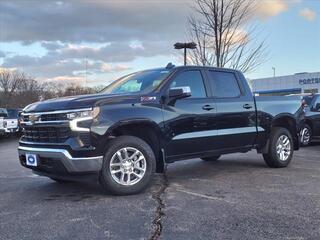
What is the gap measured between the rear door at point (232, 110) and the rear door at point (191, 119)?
20cm

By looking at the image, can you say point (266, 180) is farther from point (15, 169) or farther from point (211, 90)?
point (15, 169)

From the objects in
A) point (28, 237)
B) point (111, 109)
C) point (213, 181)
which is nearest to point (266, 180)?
point (213, 181)

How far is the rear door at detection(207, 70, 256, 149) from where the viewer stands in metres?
8.05

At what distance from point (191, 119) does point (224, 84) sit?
1.26m

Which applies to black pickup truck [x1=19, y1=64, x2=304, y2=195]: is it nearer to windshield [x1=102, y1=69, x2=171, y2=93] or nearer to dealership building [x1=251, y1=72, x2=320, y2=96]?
windshield [x1=102, y1=69, x2=171, y2=93]

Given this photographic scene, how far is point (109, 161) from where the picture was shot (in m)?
6.55

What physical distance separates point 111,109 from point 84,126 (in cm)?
45

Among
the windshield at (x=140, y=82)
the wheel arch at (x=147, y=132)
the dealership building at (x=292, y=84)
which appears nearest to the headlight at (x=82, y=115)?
the wheel arch at (x=147, y=132)

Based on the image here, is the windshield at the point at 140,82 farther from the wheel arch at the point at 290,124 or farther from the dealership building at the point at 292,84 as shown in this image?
the dealership building at the point at 292,84

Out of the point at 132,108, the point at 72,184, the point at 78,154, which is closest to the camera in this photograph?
the point at 78,154

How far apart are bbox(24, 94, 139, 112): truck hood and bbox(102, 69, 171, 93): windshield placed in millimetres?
525

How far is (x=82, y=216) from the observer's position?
5.62 meters

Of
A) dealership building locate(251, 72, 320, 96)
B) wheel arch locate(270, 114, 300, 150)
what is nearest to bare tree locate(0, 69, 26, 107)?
dealership building locate(251, 72, 320, 96)

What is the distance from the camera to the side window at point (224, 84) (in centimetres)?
817
